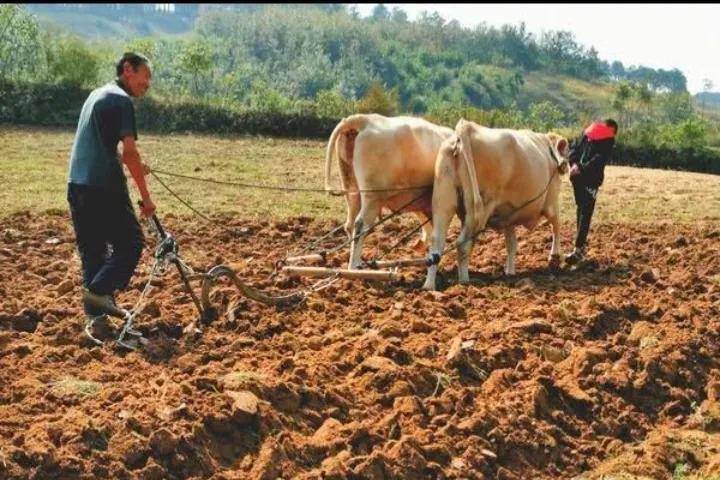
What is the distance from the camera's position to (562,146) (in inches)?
497

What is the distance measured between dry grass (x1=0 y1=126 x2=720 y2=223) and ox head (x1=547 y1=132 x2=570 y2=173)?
3285 millimetres

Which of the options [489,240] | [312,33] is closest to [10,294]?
[489,240]

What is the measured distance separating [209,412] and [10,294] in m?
3.96

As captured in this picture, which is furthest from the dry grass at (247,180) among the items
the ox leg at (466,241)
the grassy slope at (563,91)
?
the grassy slope at (563,91)

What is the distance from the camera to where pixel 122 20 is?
656 ft

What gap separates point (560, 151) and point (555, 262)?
4.86 feet

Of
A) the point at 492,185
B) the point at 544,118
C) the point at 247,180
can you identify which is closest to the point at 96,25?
the point at 544,118

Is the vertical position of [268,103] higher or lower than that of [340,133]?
lower

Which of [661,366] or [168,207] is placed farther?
[168,207]

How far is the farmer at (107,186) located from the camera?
7.79 metres

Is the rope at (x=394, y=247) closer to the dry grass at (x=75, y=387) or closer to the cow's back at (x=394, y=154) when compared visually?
the cow's back at (x=394, y=154)

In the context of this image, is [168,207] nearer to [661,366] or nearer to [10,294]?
[10,294]

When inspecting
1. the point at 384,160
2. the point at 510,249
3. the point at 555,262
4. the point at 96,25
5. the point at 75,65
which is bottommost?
the point at 555,262

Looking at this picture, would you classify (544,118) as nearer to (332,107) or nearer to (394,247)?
(332,107)
